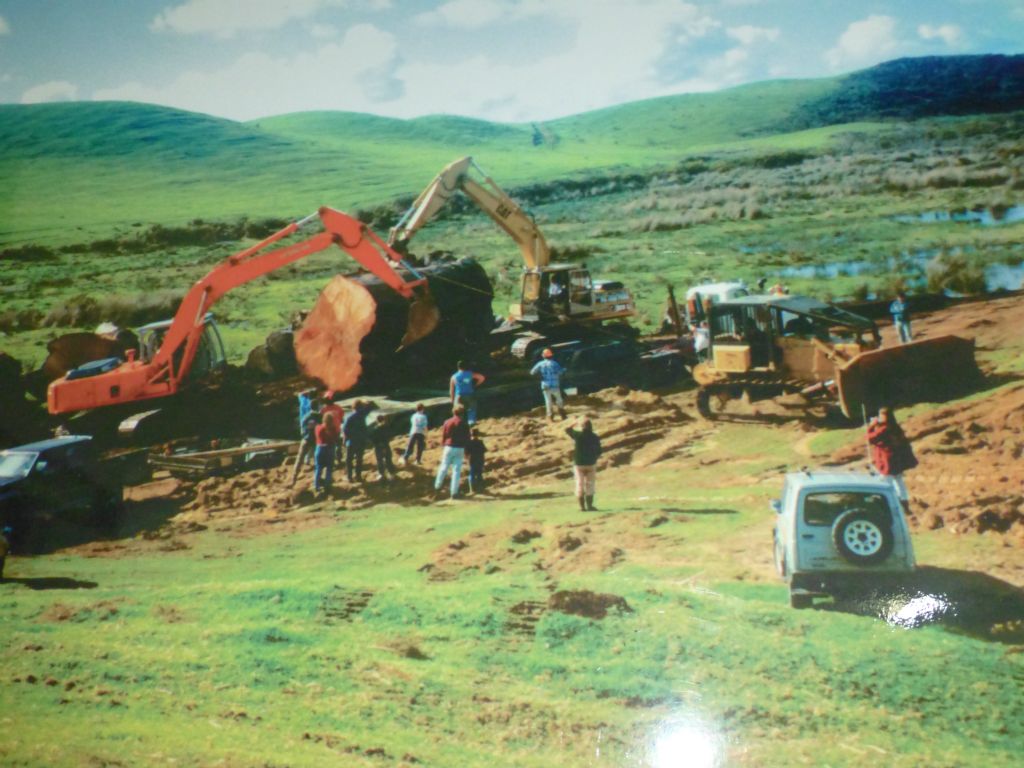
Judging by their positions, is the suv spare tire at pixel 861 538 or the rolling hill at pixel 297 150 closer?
the suv spare tire at pixel 861 538

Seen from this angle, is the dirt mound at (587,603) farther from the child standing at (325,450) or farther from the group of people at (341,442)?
the child standing at (325,450)

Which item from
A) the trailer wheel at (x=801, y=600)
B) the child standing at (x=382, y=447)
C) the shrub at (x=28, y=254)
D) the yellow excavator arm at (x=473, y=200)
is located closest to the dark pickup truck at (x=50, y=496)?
the shrub at (x=28, y=254)

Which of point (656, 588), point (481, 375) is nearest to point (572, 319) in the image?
point (481, 375)

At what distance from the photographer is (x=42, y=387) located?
7.63m

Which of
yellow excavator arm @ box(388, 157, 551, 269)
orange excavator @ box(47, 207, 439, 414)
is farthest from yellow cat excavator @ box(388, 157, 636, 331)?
orange excavator @ box(47, 207, 439, 414)

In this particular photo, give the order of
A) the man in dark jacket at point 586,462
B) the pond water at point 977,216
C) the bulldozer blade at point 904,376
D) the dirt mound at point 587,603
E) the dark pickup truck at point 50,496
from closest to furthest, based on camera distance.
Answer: the dirt mound at point 587,603 → the bulldozer blade at point 904,376 → the man in dark jacket at point 586,462 → the pond water at point 977,216 → the dark pickup truck at point 50,496

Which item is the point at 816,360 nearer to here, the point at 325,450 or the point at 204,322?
the point at 325,450

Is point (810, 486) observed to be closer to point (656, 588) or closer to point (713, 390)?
point (656, 588)

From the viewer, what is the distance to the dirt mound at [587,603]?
17.3 feet

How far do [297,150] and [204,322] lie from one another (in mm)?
1844

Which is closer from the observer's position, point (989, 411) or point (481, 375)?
point (989, 411)

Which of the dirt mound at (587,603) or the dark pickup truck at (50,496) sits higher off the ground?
the dark pickup truck at (50,496)

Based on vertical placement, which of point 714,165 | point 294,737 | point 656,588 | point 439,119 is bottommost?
point 294,737

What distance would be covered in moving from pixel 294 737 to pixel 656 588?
2305 mm
